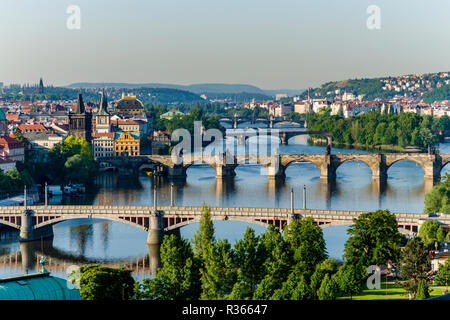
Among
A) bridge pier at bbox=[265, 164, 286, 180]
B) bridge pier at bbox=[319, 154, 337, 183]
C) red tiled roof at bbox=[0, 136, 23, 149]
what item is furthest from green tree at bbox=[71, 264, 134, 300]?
bridge pier at bbox=[319, 154, 337, 183]

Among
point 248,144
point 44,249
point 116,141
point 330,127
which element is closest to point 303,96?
point 330,127

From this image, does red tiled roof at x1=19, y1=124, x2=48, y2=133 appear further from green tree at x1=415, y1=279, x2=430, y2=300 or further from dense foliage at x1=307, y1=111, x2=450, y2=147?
green tree at x1=415, y1=279, x2=430, y2=300

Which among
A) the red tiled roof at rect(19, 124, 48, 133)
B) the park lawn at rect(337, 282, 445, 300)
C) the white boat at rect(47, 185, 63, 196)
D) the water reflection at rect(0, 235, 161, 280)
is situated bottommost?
the water reflection at rect(0, 235, 161, 280)

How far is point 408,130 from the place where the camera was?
54.8 m

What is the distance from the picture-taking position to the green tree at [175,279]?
14.0 metres

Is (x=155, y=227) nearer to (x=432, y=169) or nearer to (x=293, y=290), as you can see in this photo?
(x=293, y=290)

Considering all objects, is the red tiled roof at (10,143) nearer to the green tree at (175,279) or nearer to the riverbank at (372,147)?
the green tree at (175,279)

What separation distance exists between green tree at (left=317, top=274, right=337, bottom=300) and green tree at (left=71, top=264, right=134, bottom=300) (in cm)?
327

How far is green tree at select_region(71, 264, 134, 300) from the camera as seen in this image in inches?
556

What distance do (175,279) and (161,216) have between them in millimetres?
7369

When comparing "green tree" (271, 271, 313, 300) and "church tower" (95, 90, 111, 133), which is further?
"church tower" (95, 90, 111, 133)

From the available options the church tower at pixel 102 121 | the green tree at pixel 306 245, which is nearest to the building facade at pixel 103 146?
the church tower at pixel 102 121

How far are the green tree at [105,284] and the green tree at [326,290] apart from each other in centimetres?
327

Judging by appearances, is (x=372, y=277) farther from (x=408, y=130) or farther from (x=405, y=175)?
(x=408, y=130)
